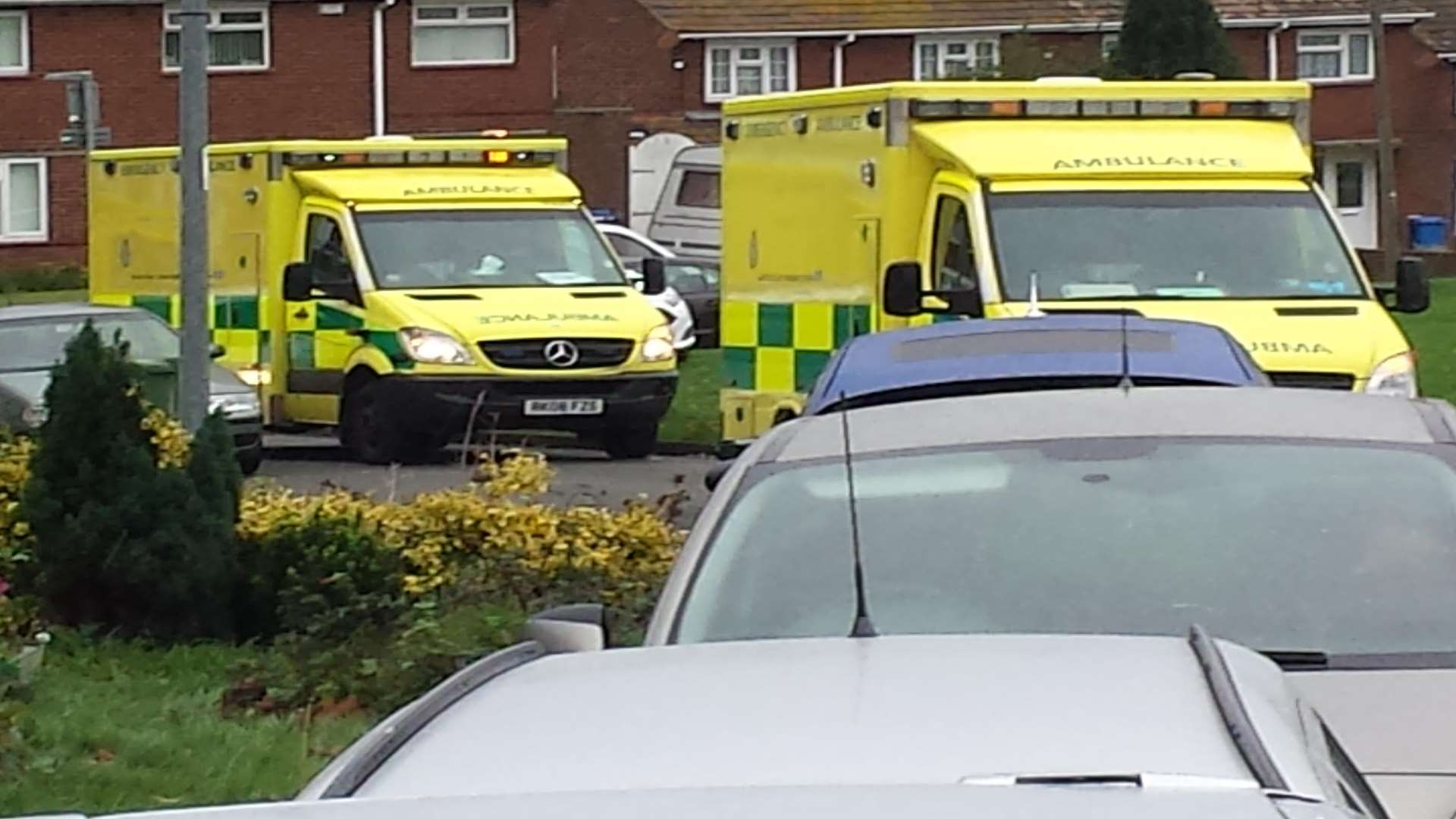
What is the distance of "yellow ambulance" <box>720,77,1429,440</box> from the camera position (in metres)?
12.9

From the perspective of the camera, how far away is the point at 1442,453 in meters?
5.45

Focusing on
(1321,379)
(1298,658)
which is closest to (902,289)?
(1321,379)

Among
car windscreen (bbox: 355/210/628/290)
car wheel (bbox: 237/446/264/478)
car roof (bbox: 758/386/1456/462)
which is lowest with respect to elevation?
car wheel (bbox: 237/446/264/478)

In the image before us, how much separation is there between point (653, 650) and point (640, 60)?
46661 millimetres

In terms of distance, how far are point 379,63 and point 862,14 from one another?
32.4 feet

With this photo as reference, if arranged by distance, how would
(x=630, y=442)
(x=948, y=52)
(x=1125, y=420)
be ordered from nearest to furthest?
(x=1125, y=420) → (x=630, y=442) → (x=948, y=52)

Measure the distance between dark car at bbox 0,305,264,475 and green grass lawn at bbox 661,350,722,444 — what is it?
326 centimetres

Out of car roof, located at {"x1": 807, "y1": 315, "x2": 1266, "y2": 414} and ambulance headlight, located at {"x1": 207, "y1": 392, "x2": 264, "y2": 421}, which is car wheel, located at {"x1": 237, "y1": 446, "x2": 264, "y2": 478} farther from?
car roof, located at {"x1": 807, "y1": 315, "x2": 1266, "y2": 414}

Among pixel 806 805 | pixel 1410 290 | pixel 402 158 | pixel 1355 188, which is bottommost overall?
pixel 806 805

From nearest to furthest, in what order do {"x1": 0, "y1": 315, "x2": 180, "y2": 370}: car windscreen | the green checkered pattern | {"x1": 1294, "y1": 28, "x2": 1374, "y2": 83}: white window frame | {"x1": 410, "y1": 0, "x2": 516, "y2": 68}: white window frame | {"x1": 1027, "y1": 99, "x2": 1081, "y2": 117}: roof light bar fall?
{"x1": 1027, "y1": 99, "x2": 1081, "y2": 117}: roof light bar → the green checkered pattern → {"x1": 0, "y1": 315, "x2": 180, "y2": 370}: car windscreen → {"x1": 410, "y1": 0, "x2": 516, "y2": 68}: white window frame → {"x1": 1294, "y1": 28, "x2": 1374, "y2": 83}: white window frame

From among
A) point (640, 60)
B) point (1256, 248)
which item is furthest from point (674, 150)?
point (1256, 248)

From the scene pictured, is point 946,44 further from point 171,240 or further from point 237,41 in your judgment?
point 171,240

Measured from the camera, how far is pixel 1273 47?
5312 centimetres

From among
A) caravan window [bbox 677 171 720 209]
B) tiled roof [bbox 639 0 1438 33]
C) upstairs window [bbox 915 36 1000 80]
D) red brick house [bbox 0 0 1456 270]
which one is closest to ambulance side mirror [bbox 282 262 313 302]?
caravan window [bbox 677 171 720 209]
